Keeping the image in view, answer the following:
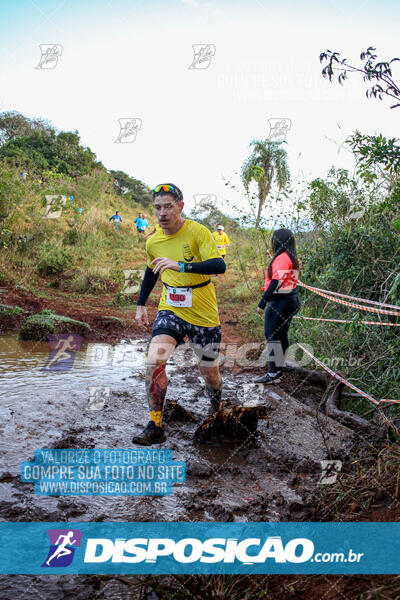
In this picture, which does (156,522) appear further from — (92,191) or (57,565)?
(92,191)

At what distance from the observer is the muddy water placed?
8.64ft

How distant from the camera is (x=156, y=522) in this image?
2520 mm

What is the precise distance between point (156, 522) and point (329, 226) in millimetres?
4946

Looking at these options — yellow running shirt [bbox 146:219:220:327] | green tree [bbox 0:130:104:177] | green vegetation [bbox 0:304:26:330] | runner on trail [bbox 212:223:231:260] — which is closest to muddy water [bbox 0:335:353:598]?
yellow running shirt [bbox 146:219:220:327]

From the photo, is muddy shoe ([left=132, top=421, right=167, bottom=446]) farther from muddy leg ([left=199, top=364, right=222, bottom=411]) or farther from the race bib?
the race bib

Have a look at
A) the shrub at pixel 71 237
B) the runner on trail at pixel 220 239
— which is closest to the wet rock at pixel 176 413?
the runner on trail at pixel 220 239

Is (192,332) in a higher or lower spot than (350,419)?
higher

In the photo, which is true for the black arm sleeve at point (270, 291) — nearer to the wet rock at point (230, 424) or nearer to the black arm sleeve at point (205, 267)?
the wet rock at point (230, 424)

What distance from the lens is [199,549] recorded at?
2162 millimetres

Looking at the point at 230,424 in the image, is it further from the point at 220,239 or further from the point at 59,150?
the point at 59,150

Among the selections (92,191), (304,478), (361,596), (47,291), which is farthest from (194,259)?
(92,191)

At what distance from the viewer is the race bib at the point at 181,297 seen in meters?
3.75

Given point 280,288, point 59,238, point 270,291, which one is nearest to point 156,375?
point 270,291

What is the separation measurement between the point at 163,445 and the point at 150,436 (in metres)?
0.17
